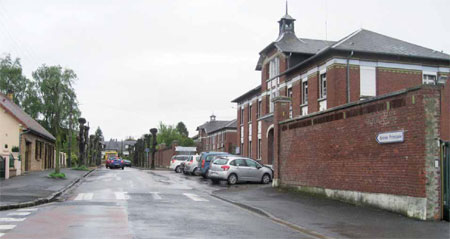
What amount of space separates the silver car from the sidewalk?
7330 millimetres

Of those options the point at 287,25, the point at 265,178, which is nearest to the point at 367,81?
the point at 265,178

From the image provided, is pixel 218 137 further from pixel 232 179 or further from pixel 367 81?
pixel 232 179

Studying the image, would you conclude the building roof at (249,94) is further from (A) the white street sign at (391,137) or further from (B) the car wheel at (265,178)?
(A) the white street sign at (391,137)

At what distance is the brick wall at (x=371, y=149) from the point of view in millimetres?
12508

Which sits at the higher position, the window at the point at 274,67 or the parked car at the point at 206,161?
the window at the point at 274,67

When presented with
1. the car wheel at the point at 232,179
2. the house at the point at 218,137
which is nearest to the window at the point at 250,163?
the car wheel at the point at 232,179

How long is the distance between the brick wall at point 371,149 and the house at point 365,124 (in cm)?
3

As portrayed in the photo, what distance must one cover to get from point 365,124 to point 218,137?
6201 centimetres

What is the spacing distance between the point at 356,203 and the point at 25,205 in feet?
32.6

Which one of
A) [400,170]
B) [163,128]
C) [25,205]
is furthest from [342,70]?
[163,128]

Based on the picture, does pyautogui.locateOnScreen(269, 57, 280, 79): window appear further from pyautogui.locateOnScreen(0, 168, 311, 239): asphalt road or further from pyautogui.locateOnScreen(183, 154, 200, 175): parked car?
pyautogui.locateOnScreen(0, 168, 311, 239): asphalt road

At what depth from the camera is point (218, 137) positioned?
252 feet

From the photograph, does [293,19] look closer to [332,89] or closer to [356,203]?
[332,89]

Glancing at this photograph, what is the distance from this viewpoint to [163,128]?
131000 mm
